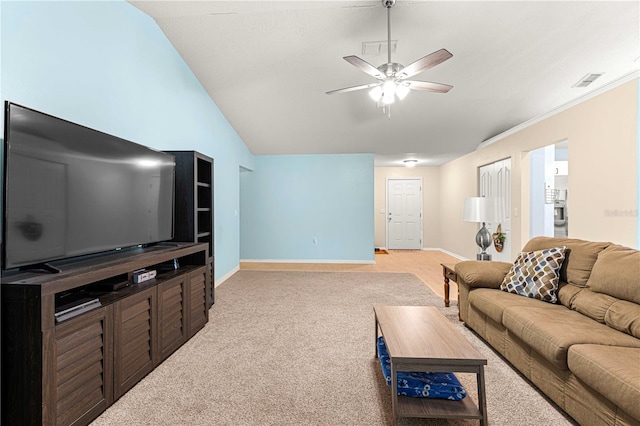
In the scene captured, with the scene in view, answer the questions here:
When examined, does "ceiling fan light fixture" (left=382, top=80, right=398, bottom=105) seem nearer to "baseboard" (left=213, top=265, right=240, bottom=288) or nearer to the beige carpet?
the beige carpet

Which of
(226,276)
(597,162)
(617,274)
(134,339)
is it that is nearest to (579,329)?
(617,274)

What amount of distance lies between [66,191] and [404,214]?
25.7ft

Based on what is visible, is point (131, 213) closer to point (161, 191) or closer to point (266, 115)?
point (161, 191)

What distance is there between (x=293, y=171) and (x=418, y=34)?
13.0 feet

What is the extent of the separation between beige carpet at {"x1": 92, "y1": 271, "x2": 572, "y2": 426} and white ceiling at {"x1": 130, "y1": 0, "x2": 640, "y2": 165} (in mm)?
2784

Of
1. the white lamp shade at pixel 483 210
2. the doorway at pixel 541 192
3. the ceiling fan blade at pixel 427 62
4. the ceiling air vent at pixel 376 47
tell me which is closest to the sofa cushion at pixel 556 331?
the white lamp shade at pixel 483 210

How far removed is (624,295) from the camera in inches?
77.7

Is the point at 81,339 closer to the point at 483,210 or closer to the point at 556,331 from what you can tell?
the point at 556,331

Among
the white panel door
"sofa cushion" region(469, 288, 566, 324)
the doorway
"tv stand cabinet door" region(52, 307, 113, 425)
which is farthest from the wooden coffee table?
the white panel door

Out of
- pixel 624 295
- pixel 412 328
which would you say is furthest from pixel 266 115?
pixel 624 295

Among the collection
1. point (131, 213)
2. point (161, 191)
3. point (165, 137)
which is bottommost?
point (131, 213)

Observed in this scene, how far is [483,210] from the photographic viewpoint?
3879mm

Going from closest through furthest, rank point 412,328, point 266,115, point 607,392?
point 607,392 < point 412,328 < point 266,115

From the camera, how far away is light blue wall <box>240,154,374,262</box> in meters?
6.61
